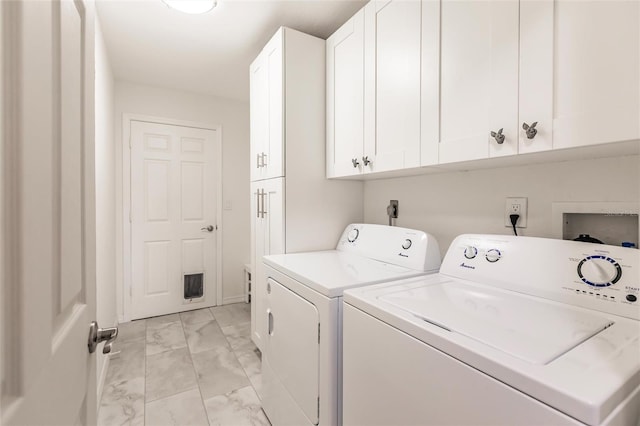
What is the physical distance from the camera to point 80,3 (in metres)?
0.66

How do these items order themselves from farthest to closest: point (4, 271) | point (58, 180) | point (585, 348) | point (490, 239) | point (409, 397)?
point (490, 239)
point (409, 397)
point (585, 348)
point (58, 180)
point (4, 271)

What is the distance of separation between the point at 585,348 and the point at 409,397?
0.42m

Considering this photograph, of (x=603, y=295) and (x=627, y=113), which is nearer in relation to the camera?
(x=627, y=113)

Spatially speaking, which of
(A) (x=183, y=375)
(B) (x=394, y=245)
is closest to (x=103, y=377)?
(A) (x=183, y=375)

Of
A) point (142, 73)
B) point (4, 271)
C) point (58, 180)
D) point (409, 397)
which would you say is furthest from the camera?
point (142, 73)

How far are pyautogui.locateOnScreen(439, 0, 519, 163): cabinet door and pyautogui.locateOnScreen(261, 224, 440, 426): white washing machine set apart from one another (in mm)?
512

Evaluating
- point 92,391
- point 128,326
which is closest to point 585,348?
point 92,391

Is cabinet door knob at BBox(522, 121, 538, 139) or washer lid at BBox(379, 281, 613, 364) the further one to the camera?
cabinet door knob at BBox(522, 121, 538, 139)

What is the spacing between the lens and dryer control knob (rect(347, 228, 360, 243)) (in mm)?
1887

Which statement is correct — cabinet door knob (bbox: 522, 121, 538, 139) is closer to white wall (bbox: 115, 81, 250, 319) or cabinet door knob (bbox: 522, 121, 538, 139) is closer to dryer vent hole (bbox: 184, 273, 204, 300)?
white wall (bbox: 115, 81, 250, 319)

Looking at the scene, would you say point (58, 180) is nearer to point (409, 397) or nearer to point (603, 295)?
point (409, 397)

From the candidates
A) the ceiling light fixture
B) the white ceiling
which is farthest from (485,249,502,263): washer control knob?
the ceiling light fixture

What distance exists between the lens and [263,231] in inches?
85.9

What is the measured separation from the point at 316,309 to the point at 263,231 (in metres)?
1.12
